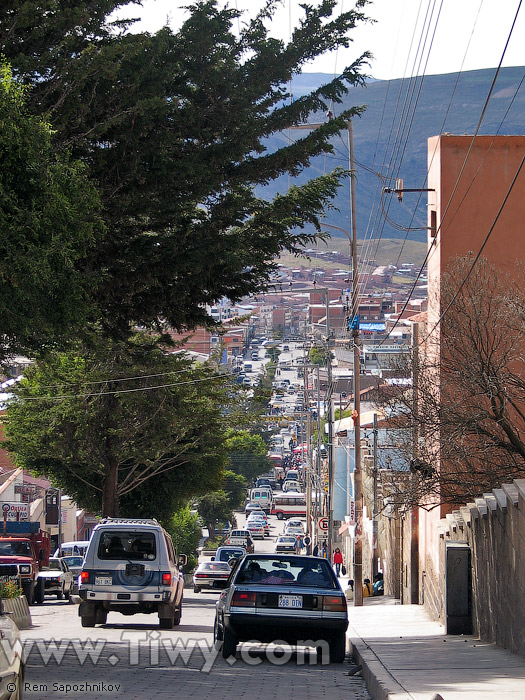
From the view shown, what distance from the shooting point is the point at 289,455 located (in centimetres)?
16875

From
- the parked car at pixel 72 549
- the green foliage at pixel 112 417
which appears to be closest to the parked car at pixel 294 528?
the parked car at pixel 72 549

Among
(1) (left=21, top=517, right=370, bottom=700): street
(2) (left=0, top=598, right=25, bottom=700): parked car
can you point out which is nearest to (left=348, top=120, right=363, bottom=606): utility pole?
(1) (left=21, top=517, right=370, bottom=700): street

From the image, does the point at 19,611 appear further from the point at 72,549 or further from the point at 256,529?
the point at 256,529

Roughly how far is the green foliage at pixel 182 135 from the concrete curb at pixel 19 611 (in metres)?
5.81

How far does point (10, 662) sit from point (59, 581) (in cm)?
2650

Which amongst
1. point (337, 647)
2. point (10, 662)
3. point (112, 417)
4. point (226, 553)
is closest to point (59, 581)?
point (112, 417)

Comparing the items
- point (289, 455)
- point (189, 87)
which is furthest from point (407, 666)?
point (289, 455)

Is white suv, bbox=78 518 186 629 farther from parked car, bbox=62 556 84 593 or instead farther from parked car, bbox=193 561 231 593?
parked car, bbox=193 561 231 593

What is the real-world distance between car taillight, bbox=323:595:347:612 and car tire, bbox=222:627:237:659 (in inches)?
52.2

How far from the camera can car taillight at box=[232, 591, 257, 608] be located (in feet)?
45.4

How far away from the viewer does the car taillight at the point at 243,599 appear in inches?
545

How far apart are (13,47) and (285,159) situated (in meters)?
4.58

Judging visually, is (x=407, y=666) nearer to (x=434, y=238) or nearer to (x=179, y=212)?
(x=179, y=212)

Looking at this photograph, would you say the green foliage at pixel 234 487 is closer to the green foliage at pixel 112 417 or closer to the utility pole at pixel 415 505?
the green foliage at pixel 112 417
